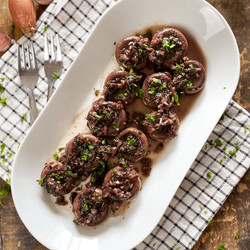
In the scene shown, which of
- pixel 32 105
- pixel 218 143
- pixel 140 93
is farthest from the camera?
pixel 32 105

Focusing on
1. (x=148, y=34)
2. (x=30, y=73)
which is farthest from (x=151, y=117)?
(x=30, y=73)

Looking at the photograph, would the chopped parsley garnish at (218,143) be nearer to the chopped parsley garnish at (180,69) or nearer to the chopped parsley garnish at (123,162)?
the chopped parsley garnish at (180,69)

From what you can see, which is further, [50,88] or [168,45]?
[50,88]

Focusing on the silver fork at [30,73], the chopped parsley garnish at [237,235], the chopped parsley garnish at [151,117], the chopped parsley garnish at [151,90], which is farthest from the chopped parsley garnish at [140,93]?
the chopped parsley garnish at [237,235]

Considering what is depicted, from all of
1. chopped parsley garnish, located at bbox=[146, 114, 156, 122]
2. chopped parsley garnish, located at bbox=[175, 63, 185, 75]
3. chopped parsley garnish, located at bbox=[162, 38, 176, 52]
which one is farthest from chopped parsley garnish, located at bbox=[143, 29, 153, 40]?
chopped parsley garnish, located at bbox=[146, 114, 156, 122]

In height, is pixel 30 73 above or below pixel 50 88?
above

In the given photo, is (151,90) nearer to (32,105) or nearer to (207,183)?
(207,183)
